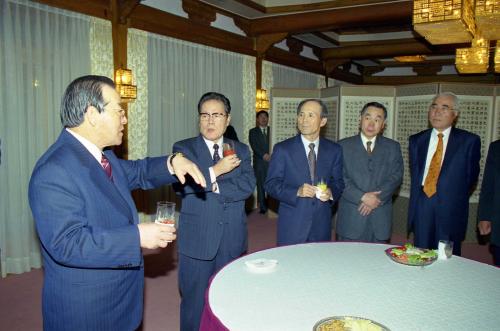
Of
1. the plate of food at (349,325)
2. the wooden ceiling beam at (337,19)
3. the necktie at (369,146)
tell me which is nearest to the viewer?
the plate of food at (349,325)

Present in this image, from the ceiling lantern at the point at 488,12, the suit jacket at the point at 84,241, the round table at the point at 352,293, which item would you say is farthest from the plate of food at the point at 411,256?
the ceiling lantern at the point at 488,12

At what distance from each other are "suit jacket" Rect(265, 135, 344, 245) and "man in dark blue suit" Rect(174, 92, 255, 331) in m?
0.42

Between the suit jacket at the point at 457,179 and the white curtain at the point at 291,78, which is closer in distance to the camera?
the suit jacket at the point at 457,179

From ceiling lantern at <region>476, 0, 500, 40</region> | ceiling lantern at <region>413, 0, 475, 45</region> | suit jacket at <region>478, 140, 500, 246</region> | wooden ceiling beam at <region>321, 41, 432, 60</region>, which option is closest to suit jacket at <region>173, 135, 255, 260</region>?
suit jacket at <region>478, 140, 500, 246</region>

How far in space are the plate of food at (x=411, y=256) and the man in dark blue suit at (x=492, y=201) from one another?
1.44 meters

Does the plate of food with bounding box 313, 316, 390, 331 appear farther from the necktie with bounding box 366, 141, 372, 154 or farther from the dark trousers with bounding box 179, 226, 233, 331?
the necktie with bounding box 366, 141, 372, 154

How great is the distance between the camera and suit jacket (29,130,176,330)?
1.41 meters

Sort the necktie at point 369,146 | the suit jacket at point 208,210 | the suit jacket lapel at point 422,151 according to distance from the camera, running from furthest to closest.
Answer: the suit jacket lapel at point 422,151 → the necktie at point 369,146 → the suit jacket at point 208,210

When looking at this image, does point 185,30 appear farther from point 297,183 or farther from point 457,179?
point 457,179

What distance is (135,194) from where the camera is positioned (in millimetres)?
5754

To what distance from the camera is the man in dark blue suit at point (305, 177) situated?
9.46 feet

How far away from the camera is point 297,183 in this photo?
2959 millimetres

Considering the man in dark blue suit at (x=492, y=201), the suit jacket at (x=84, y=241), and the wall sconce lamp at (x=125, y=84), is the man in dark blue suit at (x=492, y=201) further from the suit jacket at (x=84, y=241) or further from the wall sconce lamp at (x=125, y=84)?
the wall sconce lamp at (x=125, y=84)

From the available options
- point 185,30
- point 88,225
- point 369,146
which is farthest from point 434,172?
point 185,30
